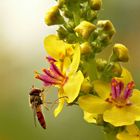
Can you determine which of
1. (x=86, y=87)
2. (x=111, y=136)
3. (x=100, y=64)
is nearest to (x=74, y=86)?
(x=86, y=87)

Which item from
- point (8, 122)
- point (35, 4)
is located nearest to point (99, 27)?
point (8, 122)

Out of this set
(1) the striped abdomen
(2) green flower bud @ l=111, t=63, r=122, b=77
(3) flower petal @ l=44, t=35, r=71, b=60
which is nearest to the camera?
(2) green flower bud @ l=111, t=63, r=122, b=77

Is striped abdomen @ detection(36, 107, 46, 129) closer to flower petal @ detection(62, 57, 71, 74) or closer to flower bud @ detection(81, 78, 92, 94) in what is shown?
flower petal @ detection(62, 57, 71, 74)

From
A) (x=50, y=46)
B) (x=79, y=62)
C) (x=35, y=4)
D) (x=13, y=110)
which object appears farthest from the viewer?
(x=35, y=4)

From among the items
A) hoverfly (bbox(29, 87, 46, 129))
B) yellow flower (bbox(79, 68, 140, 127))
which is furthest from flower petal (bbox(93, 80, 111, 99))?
hoverfly (bbox(29, 87, 46, 129))

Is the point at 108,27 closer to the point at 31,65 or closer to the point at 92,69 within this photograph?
the point at 92,69

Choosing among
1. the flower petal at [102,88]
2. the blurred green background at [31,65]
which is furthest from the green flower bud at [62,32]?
the blurred green background at [31,65]

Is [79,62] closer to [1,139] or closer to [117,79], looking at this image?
[117,79]
